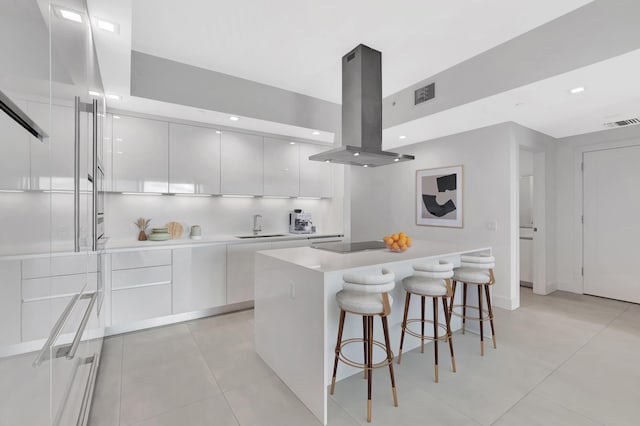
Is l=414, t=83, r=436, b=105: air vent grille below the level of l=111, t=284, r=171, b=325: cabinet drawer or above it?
above

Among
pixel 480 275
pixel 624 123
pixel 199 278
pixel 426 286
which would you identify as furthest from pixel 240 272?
pixel 624 123

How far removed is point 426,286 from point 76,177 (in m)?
2.24

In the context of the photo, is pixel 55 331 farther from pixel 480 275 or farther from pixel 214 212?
pixel 214 212

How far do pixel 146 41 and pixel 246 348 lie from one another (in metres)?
2.99

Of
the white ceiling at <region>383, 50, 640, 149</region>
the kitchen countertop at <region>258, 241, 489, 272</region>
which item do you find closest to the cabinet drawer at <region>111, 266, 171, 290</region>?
the kitchen countertop at <region>258, 241, 489, 272</region>

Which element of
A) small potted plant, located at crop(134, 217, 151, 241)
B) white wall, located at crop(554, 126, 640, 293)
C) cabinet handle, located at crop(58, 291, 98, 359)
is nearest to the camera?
cabinet handle, located at crop(58, 291, 98, 359)

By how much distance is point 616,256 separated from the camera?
4.04 m

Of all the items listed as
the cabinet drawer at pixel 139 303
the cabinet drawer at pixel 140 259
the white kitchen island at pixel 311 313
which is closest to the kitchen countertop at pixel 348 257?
the white kitchen island at pixel 311 313

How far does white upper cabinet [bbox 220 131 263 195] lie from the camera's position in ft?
12.6

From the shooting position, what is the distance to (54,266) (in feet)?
3.28

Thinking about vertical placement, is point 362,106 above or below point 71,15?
above

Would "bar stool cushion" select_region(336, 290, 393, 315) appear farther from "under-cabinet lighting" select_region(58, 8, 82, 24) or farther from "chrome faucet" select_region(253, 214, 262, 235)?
"chrome faucet" select_region(253, 214, 262, 235)

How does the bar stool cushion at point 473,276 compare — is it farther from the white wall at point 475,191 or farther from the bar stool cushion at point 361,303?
the white wall at point 475,191

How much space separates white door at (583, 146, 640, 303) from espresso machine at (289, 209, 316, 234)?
13.5ft
